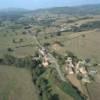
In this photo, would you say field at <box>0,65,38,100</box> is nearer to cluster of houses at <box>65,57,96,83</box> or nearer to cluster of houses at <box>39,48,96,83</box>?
cluster of houses at <box>39,48,96,83</box>

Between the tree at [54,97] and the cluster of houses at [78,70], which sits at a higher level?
the tree at [54,97]

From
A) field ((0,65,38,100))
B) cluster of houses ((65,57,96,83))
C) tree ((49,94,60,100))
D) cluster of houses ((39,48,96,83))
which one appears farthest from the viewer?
cluster of houses ((39,48,96,83))

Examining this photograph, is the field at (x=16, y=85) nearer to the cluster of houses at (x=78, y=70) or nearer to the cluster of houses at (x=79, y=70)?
the cluster of houses at (x=78, y=70)

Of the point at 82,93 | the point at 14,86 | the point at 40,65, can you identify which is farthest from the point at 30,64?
the point at 82,93

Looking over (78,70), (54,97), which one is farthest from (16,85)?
(78,70)

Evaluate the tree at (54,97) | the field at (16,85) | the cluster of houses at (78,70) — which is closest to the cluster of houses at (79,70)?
the cluster of houses at (78,70)

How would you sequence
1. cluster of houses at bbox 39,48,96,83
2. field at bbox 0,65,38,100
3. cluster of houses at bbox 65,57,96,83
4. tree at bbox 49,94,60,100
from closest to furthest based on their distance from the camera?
tree at bbox 49,94,60,100
field at bbox 0,65,38,100
cluster of houses at bbox 65,57,96,83
cluster of houses at bbox 39,48,96,83

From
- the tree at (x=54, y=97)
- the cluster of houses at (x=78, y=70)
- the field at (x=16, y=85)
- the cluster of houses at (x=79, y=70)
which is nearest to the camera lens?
the tree at (x=54, y=97)

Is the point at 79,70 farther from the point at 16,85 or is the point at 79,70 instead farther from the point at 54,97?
the point at 54,97

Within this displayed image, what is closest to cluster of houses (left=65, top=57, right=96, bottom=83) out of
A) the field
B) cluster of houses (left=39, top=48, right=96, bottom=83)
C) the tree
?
cluster of houses (left=39, top=48, right=96, bottom=83)
